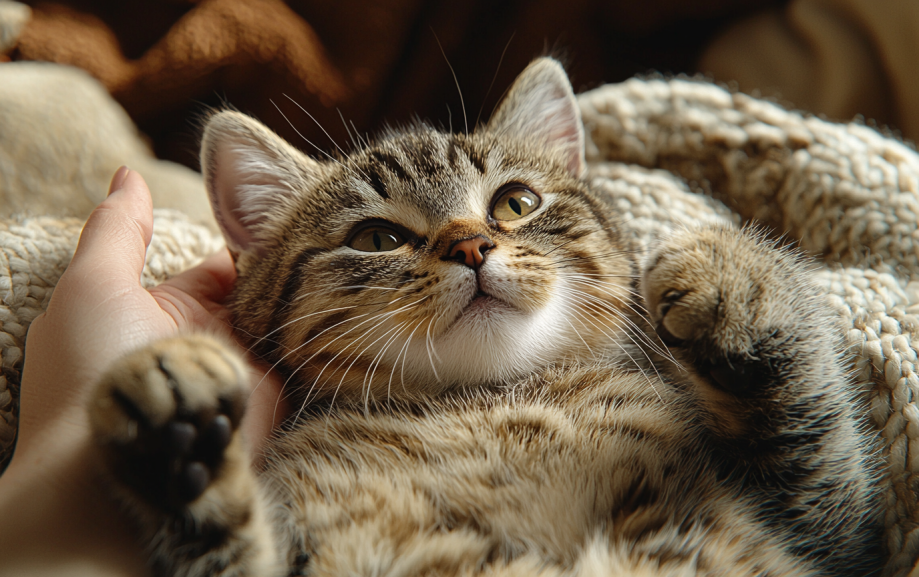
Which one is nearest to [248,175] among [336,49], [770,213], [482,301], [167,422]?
[482,301]

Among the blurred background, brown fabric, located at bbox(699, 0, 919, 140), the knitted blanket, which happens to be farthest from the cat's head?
brown fabric, located at bbox(699, 0, 919, 140)

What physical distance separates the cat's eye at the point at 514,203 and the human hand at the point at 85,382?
48 centimetres

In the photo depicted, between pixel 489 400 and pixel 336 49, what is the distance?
50.2 inches

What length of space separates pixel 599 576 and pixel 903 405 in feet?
1.78

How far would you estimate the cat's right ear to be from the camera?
100cm

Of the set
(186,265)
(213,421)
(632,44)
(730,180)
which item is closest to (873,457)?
(730,180)

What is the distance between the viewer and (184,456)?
49cm

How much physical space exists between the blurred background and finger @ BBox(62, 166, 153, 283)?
0.55m

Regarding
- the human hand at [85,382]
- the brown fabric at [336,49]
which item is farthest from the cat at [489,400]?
the brown fabric at [336,49]

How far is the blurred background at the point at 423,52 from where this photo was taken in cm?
145

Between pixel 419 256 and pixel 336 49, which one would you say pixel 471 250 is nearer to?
pixel 419 256

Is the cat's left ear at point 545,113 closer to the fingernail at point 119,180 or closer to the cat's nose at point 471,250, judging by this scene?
the cat's nose at point 471,250

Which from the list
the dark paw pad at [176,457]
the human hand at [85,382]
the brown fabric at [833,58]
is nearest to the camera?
the dark paw pad at [176,457]

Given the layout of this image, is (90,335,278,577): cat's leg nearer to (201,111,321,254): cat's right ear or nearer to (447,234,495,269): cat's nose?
(447,234,495,269): cat's nose
